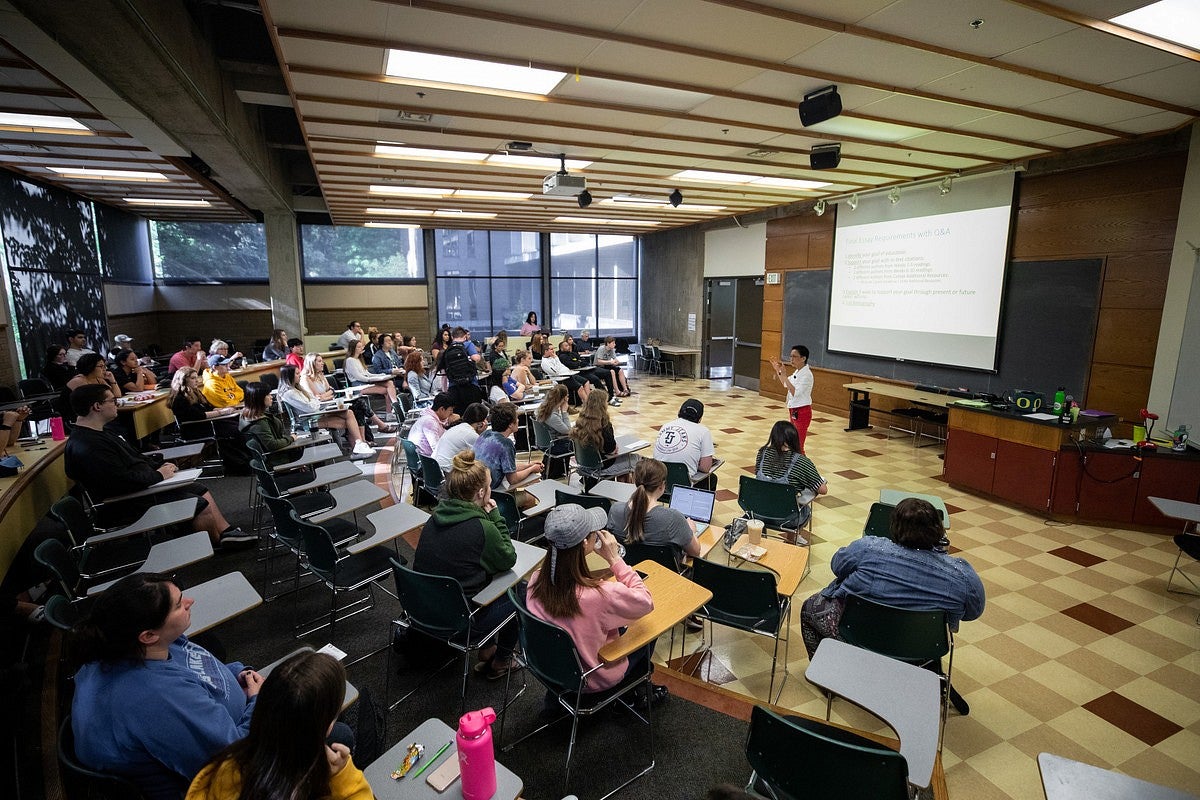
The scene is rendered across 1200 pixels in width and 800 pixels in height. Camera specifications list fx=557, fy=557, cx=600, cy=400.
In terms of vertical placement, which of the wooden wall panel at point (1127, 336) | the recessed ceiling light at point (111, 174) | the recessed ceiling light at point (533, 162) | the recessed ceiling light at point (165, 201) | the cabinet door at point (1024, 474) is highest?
the recessed ceiling light at point (165, 201)

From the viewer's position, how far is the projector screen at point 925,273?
736cm

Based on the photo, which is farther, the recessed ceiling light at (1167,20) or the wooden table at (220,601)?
the recessed ceiling light at (1167,20)

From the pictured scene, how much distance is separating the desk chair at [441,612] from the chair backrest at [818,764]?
54.9 inches

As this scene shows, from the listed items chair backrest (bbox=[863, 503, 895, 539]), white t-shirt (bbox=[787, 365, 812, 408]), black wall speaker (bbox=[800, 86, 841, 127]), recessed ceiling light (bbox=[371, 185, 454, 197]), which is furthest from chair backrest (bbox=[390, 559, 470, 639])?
recessed ceiling light (bbox=[371, 185, 454, 197])

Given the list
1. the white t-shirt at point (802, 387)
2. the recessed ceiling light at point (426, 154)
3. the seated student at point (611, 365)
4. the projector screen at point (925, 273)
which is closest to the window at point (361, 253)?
the seated student at point (611, 365)

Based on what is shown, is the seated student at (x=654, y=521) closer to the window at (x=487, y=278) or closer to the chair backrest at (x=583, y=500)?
the chair backrest at (x=583, y=500)

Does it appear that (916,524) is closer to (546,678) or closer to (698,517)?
(698,517)

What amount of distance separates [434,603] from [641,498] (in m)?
1.21

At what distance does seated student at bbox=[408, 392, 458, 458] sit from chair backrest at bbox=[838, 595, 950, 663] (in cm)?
354

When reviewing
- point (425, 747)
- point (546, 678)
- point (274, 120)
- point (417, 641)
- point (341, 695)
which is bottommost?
point (417, 641)

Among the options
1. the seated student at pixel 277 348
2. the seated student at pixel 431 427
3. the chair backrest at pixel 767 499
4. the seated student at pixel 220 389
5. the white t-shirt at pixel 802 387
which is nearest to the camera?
the chair backrest at pixel 767 499

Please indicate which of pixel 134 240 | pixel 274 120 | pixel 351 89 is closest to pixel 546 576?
pixel 351 89

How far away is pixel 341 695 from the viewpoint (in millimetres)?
1446

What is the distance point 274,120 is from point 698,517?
791 centimetres
